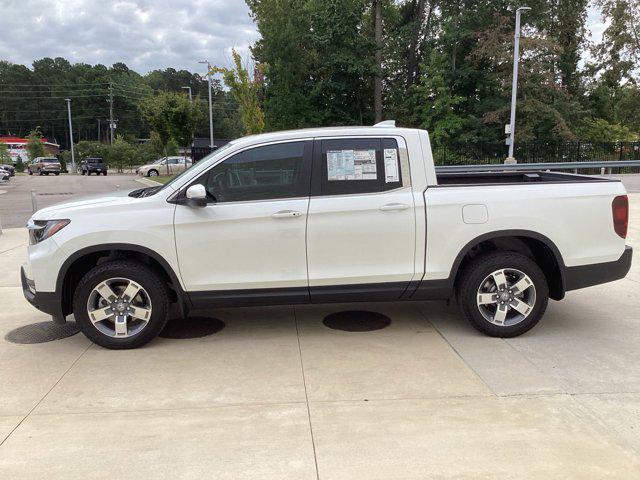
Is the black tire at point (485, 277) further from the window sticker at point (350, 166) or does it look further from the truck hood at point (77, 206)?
the truck hood at point (77, 206)

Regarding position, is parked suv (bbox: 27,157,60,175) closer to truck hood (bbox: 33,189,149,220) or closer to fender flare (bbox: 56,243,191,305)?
truck hood (bbox: 33,189,149,220)

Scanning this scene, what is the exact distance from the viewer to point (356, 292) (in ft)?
15.6

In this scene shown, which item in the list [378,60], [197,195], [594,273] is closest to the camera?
[197,195]

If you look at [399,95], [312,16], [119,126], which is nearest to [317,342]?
A: [312,16]

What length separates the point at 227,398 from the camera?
3.81m

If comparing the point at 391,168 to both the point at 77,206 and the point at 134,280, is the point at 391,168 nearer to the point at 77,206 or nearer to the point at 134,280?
the point at 134,280

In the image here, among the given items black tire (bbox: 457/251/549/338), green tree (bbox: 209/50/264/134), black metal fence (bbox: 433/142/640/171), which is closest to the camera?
→ black tire (bbox: 457/251/549/338)

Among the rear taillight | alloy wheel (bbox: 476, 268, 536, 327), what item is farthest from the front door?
the rear taillight

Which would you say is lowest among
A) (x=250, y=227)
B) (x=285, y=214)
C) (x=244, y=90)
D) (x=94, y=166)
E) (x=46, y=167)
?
(x=250, y=227)

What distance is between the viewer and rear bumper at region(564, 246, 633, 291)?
4863mm

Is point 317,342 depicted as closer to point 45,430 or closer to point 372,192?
point 372,192

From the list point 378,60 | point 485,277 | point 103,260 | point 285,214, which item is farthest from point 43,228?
point 378,60

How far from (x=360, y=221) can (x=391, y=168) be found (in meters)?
0.56

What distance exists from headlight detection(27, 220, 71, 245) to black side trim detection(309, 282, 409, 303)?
2239mm
